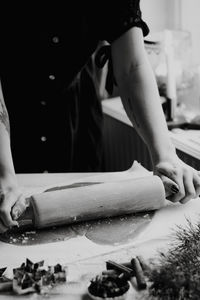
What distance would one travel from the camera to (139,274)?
91 centimetres

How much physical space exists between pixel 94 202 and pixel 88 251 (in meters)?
0.14

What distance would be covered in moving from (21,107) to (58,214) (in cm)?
60

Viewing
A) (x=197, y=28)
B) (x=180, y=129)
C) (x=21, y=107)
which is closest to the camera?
(x=21, y=107)

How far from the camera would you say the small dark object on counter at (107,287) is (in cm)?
86

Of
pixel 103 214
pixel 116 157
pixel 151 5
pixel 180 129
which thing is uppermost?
pixel 151 5

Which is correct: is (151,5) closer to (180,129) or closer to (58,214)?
(180,129)

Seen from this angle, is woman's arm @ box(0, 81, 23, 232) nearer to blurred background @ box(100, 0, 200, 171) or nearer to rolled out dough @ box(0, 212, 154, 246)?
rolled out dough @ box(0, 212, 154, 246)

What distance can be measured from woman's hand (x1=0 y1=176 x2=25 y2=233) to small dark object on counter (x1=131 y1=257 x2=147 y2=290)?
29 cm

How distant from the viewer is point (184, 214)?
118cm

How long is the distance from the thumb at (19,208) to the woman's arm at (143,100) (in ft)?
1.09

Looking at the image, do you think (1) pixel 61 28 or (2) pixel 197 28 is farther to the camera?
(2) pixel 197 28

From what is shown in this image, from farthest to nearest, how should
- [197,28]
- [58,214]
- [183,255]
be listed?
[197,28], [58,214], [183,255]

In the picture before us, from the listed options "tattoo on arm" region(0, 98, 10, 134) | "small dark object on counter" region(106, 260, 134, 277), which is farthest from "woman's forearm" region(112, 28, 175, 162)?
"small dark object on counter" region(106, 260, 134, 277)

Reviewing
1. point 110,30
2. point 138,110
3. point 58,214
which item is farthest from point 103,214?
point 110,30
